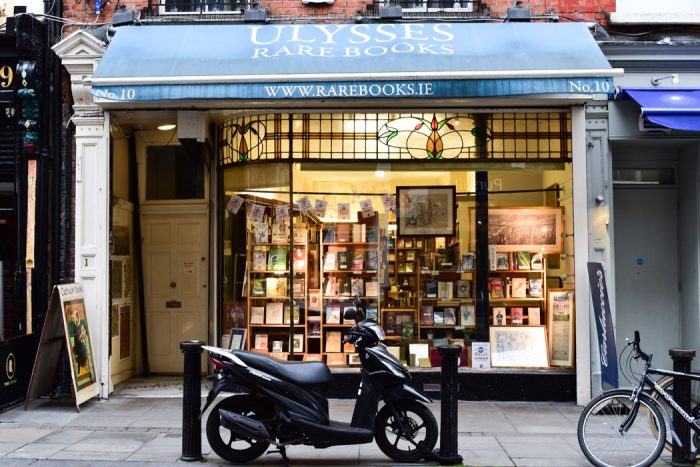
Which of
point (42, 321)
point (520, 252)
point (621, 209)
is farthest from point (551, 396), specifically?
point (42, 321)

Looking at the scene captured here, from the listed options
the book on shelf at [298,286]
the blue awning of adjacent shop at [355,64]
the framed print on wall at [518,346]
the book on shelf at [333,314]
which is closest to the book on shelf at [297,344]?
the book on shelf at [333,314]

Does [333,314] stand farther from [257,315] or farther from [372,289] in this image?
[257,315]

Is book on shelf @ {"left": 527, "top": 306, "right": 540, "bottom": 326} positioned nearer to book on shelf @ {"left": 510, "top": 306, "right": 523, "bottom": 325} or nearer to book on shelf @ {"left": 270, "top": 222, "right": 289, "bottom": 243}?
book on shelf @ {"left": 510, "top": 306, "right": 523, "bottom": 325}

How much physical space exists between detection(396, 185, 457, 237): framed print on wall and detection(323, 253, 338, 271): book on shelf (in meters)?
0.95

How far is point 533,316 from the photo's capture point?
971cm

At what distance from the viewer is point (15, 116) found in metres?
9.38

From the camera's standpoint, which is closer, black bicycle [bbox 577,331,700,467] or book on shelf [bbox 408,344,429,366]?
black bicycle [bbox 577,331,700,467]

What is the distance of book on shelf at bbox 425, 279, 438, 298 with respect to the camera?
32.2 ft

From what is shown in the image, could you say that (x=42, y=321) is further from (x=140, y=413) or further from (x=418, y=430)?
(x=418, y=430)

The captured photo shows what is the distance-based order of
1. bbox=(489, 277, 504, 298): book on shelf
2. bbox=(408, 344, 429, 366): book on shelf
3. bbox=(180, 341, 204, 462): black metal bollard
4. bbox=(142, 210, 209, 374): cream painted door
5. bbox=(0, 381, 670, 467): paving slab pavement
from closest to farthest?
1. bbox=(180, 341, 204, 462): black metal bollard
2. bbox=(0, 381, 670, 467): paving slab pavement
3. bbox=(408, 344, 429, 366): book on shelf
4. bbox=(489, 277, 504, 298): book on shelf
5. bbox=(142, 210, 209, 374): cream painted door

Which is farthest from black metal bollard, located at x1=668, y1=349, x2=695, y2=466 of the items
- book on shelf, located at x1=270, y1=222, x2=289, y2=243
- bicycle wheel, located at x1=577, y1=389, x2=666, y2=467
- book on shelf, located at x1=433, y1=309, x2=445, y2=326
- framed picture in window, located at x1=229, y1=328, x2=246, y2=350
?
framed picture in window, located at x1=229, y1=328, x2=246, y2=350

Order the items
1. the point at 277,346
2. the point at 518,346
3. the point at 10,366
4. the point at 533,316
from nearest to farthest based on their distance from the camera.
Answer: the point at 10,366 → the point at 518,346 → the point at 533,316 → the point at 277,346

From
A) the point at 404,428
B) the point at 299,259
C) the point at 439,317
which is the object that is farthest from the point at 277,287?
the point at 404,428

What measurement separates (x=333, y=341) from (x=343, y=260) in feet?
3.58
